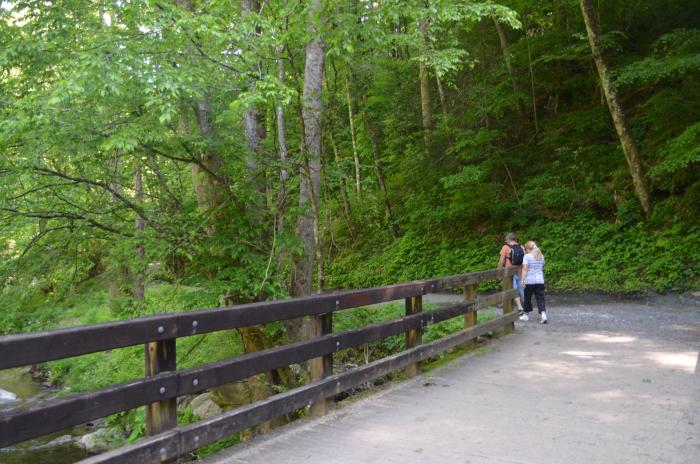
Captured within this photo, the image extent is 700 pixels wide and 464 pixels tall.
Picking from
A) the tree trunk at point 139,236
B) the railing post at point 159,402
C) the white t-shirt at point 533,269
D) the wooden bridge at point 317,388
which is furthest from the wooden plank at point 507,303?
the railing post at point 159,402

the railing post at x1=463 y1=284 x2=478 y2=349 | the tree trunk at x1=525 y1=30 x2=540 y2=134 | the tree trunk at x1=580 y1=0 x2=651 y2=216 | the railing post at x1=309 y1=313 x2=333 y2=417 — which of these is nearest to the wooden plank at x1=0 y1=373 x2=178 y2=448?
the railing post at x1=309 y1=313 x2=333 y2=417

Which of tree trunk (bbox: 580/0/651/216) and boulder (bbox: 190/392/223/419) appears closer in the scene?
boulder (bbox: 190/392/223/419)

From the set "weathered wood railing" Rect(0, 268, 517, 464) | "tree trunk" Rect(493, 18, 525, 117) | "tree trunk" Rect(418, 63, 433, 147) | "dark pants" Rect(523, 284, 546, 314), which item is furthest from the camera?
"tree trunk" Rect(418, 63, 433, 147)

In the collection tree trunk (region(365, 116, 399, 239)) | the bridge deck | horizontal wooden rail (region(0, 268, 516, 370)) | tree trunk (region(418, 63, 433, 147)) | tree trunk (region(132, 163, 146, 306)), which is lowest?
the bridge deck

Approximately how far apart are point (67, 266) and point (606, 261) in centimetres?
1386

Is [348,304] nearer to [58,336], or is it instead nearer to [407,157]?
[58,336]

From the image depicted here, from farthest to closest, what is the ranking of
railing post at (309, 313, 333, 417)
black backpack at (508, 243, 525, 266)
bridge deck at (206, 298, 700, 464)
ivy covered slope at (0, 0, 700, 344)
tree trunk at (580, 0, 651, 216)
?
tree trunk at (580, 0, 651, 216), black backpack at (508, 243, 525, 266), ivy covered slope at (0, 0, 700, 344), railing post at (309, 313, 333, 417), bridge deck at (206, 298, 700, 464)

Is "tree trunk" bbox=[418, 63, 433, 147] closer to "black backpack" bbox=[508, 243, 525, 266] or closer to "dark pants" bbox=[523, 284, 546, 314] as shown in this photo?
"black backpack" bbox=[508, 243, 525, 266]

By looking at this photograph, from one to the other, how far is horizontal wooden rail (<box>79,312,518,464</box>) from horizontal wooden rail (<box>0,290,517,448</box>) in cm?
24

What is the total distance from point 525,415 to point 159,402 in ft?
11.0

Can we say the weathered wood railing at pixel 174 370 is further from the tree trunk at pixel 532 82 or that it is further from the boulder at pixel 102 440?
the tree trunk at pixel 532 82

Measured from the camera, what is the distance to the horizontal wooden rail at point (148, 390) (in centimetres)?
296

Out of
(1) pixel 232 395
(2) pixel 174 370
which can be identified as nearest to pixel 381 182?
(1) pixel 232 395

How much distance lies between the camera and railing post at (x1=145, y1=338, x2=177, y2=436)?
3707 mm
